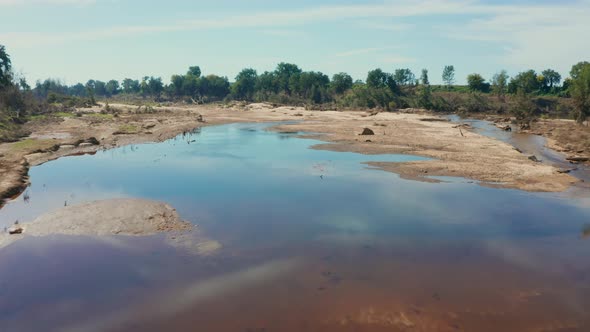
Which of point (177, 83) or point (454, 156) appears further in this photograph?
point (177, 83)

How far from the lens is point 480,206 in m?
23.9

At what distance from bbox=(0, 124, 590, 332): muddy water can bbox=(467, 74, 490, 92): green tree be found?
432ft

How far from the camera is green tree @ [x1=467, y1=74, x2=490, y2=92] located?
5699 inches

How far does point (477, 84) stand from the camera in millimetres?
144625

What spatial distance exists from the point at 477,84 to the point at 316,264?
487ft

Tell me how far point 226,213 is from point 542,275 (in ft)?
50.1

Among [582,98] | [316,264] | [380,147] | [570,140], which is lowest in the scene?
[316,264]

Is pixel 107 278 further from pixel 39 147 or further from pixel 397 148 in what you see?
pixel 397 148

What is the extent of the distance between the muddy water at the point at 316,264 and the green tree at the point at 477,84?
132 metres

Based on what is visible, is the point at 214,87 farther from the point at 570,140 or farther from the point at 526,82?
the point at 570,140

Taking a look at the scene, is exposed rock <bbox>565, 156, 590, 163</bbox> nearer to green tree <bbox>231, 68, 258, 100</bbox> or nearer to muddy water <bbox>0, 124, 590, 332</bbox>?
muddy water <bbox>0, 124, 590, 332</bbox>

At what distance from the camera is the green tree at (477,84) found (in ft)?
475

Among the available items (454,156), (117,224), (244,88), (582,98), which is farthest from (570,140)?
(244,88)

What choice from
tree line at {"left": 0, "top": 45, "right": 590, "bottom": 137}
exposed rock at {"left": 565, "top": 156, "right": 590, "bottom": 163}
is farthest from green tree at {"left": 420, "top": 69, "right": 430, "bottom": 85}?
exposed rock at {"left": 565, "top": 156, "right": 590, "bottom": 163}
